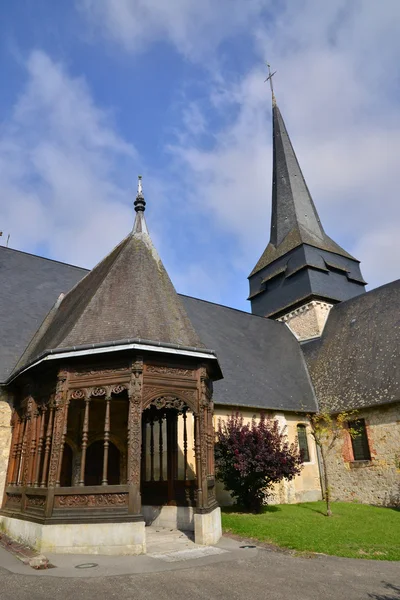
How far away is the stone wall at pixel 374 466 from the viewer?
1525cm

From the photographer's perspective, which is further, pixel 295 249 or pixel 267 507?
pixel 295 249

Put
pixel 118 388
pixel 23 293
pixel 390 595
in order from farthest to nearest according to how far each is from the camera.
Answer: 1. pixel 23 293
2. pixel 118 388
3. pixel 390 595

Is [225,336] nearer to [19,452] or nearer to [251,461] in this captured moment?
[251,461]

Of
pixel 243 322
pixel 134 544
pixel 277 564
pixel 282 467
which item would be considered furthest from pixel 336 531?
pixel 243 322

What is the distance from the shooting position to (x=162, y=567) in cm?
658

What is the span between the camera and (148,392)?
8.52 meters

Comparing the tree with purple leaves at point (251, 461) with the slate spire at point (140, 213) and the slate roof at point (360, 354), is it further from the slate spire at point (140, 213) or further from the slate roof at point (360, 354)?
the slate spire at point (140, 213)

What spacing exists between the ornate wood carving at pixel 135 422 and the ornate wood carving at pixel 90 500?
37 centimetres

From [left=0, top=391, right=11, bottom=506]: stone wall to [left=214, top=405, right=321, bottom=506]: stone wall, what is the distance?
23.5 feet

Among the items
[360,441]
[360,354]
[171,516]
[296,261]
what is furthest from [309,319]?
[171,516]

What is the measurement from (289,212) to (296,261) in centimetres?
578

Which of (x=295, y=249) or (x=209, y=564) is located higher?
(x=295, y=249)

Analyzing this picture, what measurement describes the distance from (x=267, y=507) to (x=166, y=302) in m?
8.76

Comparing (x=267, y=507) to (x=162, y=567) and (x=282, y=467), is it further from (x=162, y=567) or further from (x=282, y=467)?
(x=162, y=567)
